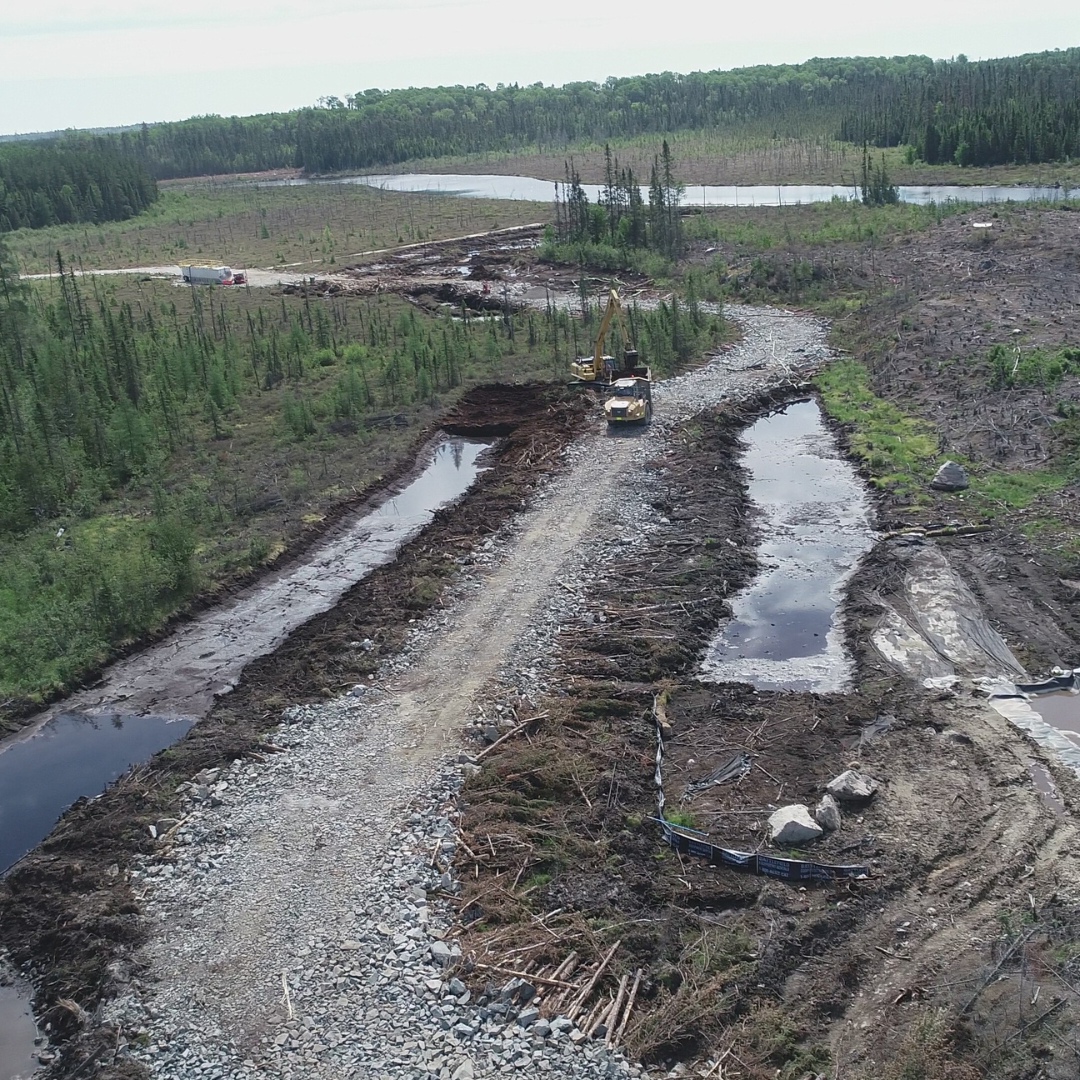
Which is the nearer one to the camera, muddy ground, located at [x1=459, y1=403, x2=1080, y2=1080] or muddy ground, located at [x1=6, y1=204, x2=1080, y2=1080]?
muddy ground, located at [x1=459, y1=403, x2=1080, y2=1080]

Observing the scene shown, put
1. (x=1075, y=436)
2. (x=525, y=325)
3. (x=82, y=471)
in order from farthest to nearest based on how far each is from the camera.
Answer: (x=525, y=325) → (x=82, y=471) → (x=1075, y=436)

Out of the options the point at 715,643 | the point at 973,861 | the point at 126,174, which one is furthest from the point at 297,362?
the point at 126,174

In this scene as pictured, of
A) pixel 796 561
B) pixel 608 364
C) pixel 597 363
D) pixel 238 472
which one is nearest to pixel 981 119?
pixel 608 364

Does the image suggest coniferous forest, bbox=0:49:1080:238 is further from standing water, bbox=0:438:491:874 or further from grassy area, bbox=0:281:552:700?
standing water, bbox=0:438:491:874

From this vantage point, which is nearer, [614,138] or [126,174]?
[126,174]

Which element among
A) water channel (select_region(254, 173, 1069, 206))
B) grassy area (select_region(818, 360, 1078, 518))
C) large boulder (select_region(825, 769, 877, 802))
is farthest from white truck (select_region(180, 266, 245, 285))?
large boulder (select_region(825, 769, 877, 802))

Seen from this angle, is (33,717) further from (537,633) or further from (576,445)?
(576,445)
